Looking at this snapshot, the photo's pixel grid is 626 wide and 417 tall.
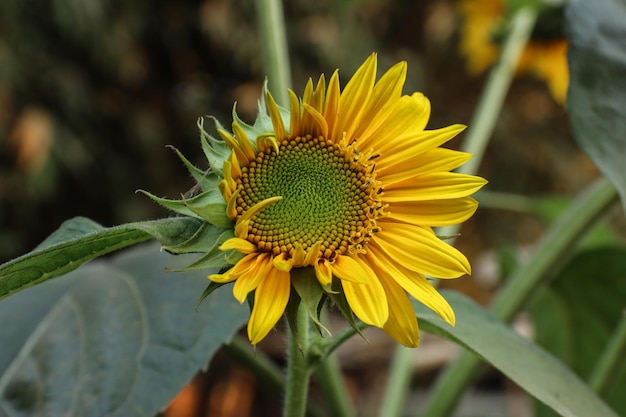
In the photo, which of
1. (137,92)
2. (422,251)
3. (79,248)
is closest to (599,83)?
(422,251)

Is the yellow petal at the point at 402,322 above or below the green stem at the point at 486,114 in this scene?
below

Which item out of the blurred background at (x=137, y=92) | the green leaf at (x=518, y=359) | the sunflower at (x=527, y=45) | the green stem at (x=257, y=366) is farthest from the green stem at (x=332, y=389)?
the blurred background at (x=137, y=92)

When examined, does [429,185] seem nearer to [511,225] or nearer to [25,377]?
[25,377]

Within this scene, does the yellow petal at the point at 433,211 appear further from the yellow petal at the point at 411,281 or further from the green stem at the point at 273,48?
the green stem at the point at 273,48

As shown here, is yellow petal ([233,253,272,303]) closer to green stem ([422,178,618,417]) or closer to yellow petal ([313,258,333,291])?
yellow petal ([313,258,333,291])

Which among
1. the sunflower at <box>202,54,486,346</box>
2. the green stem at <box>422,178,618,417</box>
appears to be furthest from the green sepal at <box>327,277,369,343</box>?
the green stem at <box>422,178,618,417</box>

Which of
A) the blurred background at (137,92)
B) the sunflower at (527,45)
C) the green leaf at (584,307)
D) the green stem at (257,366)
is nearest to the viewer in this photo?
the green stem at (257,366)

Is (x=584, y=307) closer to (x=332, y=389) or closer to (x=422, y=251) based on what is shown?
(x=332, y=389)
